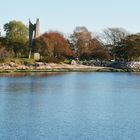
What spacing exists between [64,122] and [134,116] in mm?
5243

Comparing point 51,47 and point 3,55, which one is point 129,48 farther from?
point 3,55

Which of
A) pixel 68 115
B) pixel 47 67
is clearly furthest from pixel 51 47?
pixel 68 115

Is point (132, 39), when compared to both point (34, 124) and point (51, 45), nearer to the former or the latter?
point (51, 45)

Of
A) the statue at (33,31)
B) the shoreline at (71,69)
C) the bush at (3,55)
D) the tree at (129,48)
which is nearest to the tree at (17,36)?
the statue at (33,31)

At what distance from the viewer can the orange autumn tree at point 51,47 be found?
105 metres

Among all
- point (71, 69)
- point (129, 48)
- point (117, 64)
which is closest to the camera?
point (71, 69)

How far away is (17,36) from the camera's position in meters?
110

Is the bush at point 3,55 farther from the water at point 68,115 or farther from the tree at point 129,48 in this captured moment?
the water at point 68,115

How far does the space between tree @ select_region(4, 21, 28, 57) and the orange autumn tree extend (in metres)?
3.63

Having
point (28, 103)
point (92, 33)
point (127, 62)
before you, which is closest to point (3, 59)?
point (127, 62)

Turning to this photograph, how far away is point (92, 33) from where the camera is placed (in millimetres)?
131625

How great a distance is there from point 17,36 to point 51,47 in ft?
29.5

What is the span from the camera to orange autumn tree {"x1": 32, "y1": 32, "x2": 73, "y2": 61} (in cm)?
10494

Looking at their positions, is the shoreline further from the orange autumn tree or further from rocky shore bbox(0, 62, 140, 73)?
the orange autumn tree
